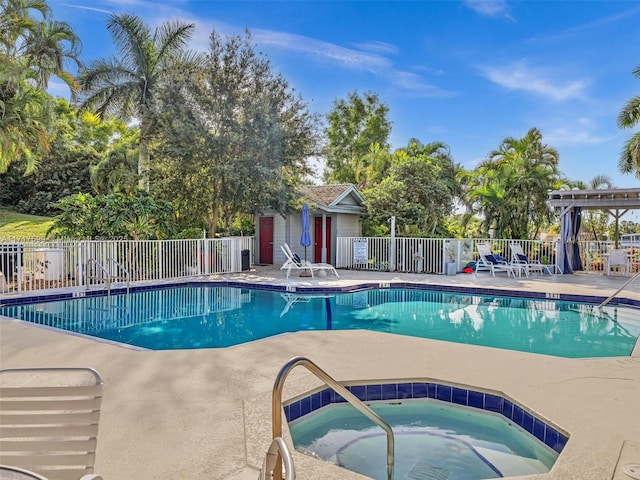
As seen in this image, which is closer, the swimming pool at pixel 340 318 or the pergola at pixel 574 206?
the swimming pool at pixel 340 318

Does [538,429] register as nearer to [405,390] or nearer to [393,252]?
[405,390]

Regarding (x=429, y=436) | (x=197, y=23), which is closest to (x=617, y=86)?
(x=197, y=23)

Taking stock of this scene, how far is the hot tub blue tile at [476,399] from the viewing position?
4230 millimetres

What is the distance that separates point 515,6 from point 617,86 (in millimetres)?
7804

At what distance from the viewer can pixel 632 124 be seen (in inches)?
636

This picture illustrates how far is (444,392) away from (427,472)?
3.87 feet

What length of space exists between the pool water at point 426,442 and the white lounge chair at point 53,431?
198cm

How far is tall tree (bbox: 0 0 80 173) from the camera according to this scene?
12930 millimetres

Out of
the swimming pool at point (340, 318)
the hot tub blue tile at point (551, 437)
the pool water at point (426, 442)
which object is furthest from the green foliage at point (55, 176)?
the hot tub blue tile at point (551, 437)

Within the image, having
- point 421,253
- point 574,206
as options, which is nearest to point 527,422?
point 421,253

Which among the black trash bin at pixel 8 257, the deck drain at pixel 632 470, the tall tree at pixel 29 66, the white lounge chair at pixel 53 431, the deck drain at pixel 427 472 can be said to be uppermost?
the tall tree at pixel 29 66

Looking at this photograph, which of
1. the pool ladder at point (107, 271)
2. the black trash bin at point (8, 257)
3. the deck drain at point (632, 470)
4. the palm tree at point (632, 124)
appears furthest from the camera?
the palm tree at point (632, 124)

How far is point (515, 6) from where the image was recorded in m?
14.3

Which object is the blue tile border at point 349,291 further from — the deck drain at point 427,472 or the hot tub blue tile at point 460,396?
the deck drain at point 427,472
